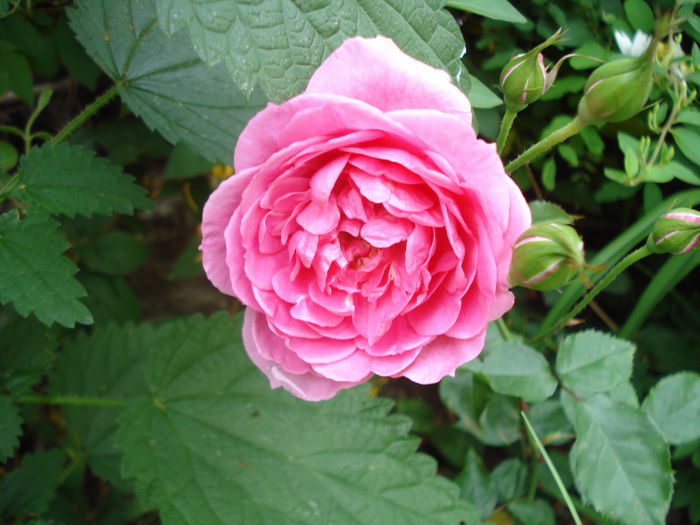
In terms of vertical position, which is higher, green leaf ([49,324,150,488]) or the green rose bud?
the green rose bud

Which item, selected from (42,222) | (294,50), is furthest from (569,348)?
(42,222)

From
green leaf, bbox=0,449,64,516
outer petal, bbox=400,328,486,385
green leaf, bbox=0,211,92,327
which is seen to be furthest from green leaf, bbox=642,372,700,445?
green leaf, bbox=0,449,64,516

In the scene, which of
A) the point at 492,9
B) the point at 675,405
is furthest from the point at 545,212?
the point at 675,405

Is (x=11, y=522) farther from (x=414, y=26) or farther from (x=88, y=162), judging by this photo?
(x=414, y=26)

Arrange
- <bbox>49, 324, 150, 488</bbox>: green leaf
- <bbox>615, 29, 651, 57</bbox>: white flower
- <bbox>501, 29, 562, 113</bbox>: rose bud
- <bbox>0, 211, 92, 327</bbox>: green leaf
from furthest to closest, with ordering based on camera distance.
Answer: <bbox>49, 324, 150, 488</bbox>: green leaf → <bbox>615, 29, 651, 57</bbox>: white flower → <bbox>0, 211, 92, 327</bbox>: green leaf → <bbox>501, 29, 562, 113</bbox>: rose bud

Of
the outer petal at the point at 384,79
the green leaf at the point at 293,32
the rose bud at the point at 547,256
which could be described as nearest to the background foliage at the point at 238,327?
the green leaf at the point at 293,32

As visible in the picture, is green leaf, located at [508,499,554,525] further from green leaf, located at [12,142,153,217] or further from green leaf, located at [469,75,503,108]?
green leaf, located at [12,142,153,217]
